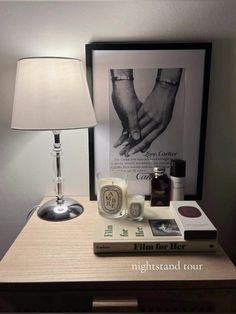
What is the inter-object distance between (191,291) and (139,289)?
0.42 feet

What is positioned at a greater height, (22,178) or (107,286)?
(22,178)

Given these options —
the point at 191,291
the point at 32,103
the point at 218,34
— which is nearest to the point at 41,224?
the point at 32,103

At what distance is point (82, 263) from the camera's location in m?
0.69

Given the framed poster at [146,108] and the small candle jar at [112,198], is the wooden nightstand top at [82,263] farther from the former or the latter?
the framed poster at [146,108]

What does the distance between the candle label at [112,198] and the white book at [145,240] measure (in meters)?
0.08

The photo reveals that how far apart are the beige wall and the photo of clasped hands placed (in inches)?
5.3

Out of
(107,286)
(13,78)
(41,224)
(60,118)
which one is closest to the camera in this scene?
(107,286)

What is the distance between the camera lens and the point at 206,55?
95 cm

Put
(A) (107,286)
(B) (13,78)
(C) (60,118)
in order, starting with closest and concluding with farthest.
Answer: (A) (107,286) < (C) (60,118) < (B) (13,78)

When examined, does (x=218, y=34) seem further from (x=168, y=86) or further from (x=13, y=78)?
(x=13, y=78)

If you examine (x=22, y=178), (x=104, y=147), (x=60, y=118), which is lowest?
(x=22, y=178)

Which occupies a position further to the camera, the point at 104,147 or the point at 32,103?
the point at 104,147

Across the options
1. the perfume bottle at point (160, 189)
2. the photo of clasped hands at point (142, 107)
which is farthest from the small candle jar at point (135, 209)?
the photo of clasped hands at point (142, 107)

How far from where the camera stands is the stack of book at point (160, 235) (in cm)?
72
